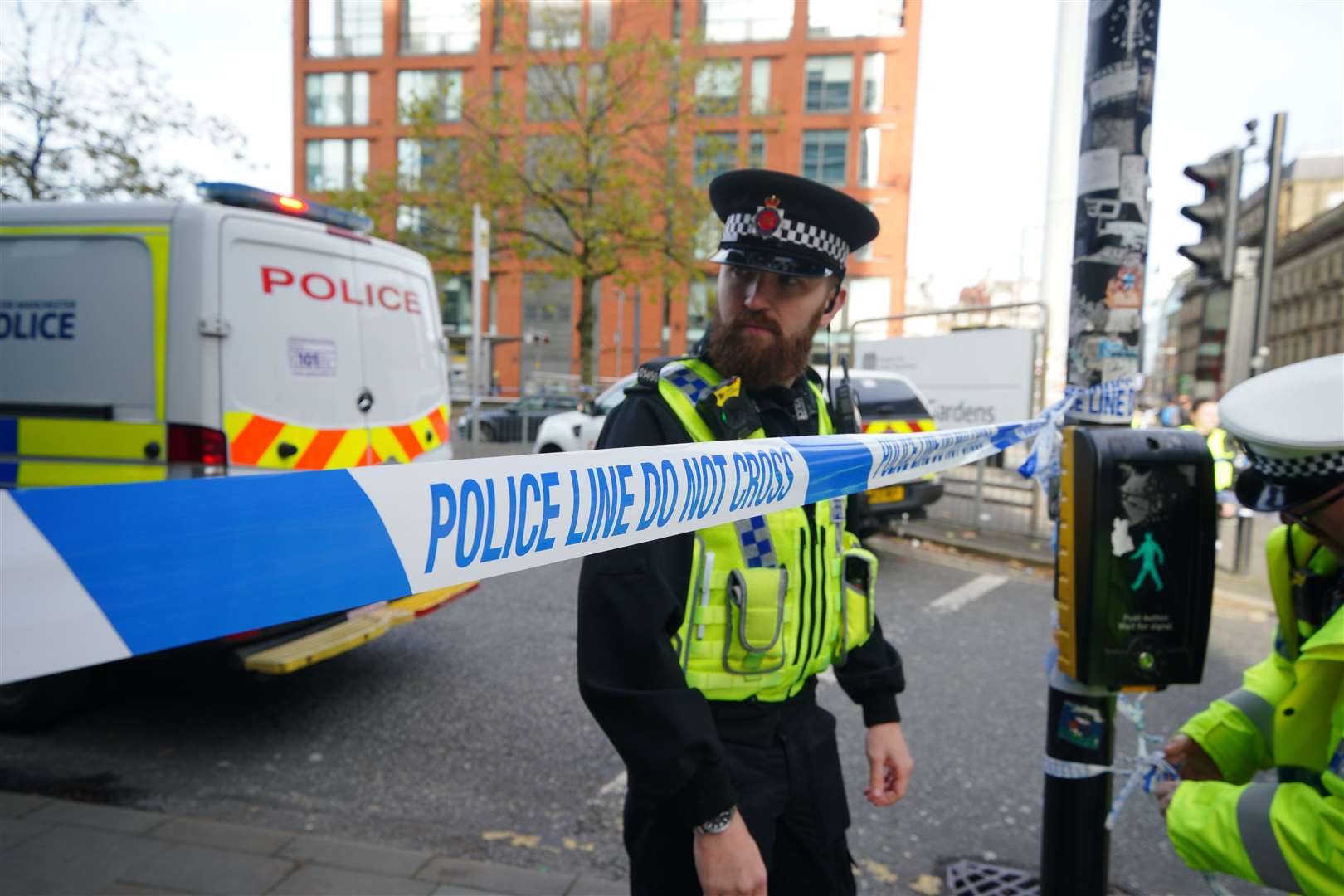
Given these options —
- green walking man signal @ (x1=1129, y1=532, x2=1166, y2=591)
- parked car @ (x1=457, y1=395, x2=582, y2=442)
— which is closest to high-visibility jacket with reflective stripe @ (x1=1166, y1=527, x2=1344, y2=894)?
green walking man signal @ (x1=1129, y1=532, x2=1166, y2=591)

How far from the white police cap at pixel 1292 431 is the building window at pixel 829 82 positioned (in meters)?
40.5

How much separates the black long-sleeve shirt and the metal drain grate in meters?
1.93

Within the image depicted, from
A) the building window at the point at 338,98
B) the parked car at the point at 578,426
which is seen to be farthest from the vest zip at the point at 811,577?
the building window at the point at 338,98

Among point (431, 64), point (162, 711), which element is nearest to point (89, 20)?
point (162, 711)

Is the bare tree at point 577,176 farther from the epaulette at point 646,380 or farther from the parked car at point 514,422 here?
the epaulette at point 646,380

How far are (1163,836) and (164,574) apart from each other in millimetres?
3776

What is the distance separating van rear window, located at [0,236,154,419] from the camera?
382 cm

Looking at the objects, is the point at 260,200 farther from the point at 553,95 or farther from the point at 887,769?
the point at 553,95

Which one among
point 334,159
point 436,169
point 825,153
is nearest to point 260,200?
point 436,169

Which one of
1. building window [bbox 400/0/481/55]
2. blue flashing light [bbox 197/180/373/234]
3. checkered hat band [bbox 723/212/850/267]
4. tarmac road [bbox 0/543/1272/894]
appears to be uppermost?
building window [bbox 400/0/481/55]

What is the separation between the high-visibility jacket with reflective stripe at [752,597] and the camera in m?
1.53

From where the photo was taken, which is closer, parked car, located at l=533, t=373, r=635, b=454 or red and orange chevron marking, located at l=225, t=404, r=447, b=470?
red and orange chevron marking, located at l=225, t=404, r=447, b=470

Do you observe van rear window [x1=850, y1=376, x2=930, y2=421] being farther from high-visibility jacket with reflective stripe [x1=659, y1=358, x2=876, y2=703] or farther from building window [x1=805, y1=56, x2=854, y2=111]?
building window [x1=805, y1=56, x2=854, y2=111]

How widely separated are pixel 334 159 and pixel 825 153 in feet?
82.4
